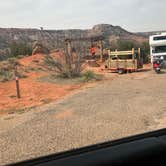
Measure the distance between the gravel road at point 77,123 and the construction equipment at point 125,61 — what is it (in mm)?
11564

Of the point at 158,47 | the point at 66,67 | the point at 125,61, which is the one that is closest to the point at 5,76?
the point at 66,67

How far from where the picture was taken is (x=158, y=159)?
2135mm

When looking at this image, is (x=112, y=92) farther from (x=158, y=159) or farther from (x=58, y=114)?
(x=158, y=159)

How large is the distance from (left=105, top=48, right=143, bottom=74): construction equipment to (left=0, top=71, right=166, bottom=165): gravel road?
11.6 m

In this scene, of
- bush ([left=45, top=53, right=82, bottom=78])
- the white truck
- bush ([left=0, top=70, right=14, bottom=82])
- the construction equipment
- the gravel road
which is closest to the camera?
the gravel road

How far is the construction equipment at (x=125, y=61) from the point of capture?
26234mm

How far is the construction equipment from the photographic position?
2623 cm

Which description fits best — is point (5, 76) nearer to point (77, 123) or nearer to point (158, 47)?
point (158, 47)

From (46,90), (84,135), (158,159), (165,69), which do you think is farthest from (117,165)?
(165,69)

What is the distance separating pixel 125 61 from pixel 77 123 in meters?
17.3

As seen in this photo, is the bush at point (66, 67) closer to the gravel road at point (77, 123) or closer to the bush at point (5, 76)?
the bush at point (5, 76)

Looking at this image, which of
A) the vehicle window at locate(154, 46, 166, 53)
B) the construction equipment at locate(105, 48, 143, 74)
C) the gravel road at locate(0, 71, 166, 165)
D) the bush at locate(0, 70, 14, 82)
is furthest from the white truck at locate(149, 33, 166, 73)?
the gravel road at locate(0, 71, 166, 165)

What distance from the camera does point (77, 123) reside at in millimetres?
9688

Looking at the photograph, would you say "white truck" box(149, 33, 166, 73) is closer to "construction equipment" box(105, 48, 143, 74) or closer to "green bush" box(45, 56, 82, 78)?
"construction equipment" box(105, 48, 143, 74)
